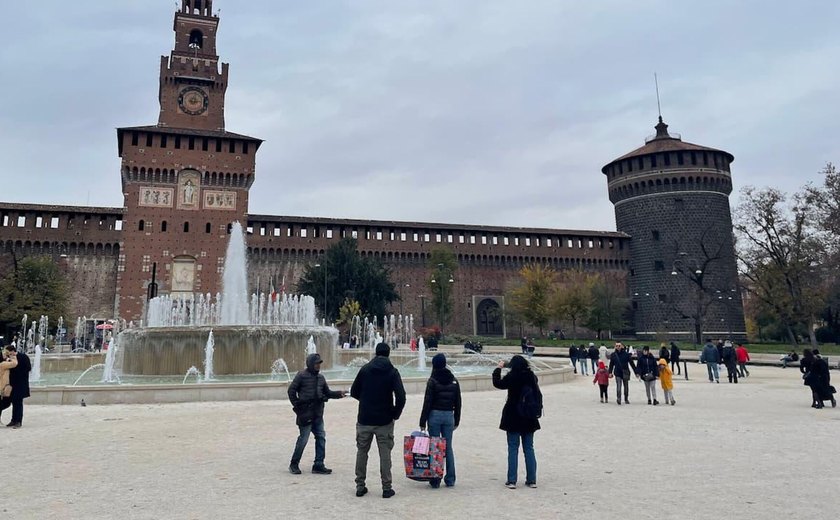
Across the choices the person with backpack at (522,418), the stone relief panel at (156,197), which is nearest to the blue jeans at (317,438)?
the person with backpack at (522,418)

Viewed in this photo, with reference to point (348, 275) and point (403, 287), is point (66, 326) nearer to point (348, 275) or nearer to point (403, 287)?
point (348, 275)

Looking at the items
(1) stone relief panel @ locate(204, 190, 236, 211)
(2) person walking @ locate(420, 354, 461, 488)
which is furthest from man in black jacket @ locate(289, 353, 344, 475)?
(1) stone relief panel @ locate(204, 190, 236, 211)

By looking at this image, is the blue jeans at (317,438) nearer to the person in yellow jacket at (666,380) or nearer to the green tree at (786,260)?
the person in yellow jacket at (666,380)

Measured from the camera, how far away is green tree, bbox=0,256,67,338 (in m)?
34.3

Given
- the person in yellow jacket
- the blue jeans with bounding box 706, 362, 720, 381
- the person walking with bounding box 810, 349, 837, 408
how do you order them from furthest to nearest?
the blue jeans with bounding box 706, 362, 720, 381 → the person in yellow jacket → the person walking with bounding box 810, 349, 837, 408

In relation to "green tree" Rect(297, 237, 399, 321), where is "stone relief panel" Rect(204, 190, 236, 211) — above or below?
above

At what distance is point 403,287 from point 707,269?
26884 millimetres

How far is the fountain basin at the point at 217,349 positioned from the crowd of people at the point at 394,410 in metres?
9.81

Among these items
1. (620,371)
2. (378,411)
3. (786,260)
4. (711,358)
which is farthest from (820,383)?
(786,260)

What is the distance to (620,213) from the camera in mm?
54000

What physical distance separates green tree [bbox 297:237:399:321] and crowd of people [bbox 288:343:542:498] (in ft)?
112

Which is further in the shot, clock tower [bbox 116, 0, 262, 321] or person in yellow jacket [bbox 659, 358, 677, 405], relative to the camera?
clock tower [bbox 116, 0, 262, 321]

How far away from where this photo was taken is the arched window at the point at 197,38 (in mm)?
48750

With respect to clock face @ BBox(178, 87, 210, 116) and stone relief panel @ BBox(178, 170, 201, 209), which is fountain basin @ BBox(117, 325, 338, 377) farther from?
clock face @ BBox(178, 87, 210, 116)
